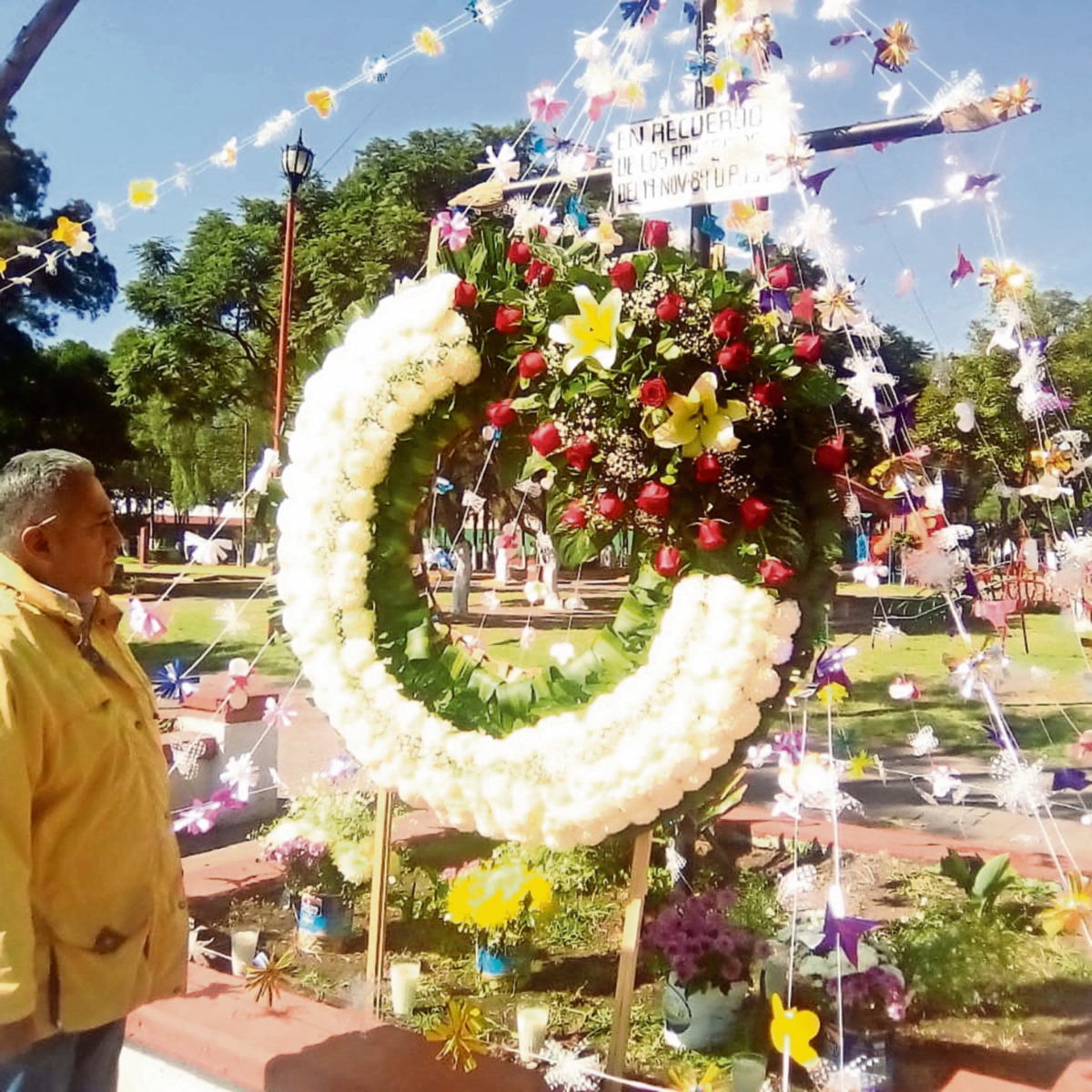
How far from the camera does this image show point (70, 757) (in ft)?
5.50

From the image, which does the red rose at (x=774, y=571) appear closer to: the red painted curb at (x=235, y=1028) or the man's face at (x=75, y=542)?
the man's face at (x=75, y=542)

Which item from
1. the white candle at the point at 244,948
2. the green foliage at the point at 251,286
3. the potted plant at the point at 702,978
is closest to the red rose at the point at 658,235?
the potted plant at the point at 702,978

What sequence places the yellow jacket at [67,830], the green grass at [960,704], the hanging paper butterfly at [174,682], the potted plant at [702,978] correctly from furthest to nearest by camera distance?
the green grass at [960,704]
the hanging paper butterfly at [174,682]
the potted plant at [702,978]
the yellow jacket at [67,830]

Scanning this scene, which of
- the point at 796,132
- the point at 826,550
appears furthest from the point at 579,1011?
the point at 796,132

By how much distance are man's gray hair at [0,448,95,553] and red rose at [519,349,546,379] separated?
91 centimetres

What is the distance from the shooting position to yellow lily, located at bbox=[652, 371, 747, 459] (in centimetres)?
192

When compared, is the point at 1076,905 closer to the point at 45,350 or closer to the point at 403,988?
the point at 403,988

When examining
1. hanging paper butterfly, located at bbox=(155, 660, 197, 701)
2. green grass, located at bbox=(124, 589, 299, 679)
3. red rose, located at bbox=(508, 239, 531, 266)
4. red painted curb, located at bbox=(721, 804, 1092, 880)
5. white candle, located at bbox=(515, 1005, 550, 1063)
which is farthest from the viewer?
green grass, located at bbox=(124, 589, 299, 679)

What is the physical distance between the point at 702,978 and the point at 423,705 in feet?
3.37

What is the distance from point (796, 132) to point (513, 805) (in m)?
1.64

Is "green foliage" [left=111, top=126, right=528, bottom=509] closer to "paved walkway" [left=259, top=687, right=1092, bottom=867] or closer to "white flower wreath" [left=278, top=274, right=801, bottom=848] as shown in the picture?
"paved walkway" [left=259, top=687, right=1092, bottom=867]

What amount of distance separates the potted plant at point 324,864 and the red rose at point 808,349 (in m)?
2.05

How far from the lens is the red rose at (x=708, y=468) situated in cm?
193

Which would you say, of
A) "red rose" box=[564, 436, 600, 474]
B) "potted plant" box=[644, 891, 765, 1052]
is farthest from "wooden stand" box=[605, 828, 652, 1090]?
"red rose" box=[564, 436, 600, 474]
